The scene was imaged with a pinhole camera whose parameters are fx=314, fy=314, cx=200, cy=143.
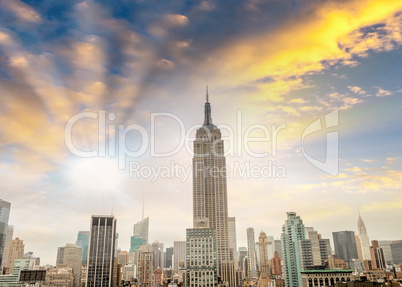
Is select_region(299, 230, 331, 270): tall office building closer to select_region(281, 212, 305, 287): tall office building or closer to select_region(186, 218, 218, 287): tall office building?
select_region(281, 212, 305, 287): tall office building

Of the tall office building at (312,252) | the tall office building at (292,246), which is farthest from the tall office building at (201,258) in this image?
the tall office building at (292,246)

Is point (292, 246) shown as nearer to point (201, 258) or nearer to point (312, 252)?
point (312, 252)

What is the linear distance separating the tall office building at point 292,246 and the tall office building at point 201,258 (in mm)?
54018

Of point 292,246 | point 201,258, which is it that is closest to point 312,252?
point 292,246

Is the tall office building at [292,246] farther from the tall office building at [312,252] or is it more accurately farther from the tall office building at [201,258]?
the tall office building at [201,258]

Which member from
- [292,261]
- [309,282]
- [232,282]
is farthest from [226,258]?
[309,282]

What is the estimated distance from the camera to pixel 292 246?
518 ft

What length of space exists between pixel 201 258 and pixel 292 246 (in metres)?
61.6

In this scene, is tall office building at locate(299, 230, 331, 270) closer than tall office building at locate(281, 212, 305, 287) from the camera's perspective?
Yes

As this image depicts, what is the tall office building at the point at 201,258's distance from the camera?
11369cm

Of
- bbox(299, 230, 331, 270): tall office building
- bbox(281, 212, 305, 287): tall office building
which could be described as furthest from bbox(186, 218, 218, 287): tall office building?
bbox(281, 212, 305, 287): tall office building

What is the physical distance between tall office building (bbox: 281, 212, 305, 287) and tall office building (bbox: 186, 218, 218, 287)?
54018 millimetres

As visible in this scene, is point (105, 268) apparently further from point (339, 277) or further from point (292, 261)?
point (339, 277)

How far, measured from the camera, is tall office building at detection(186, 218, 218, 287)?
11369cm
